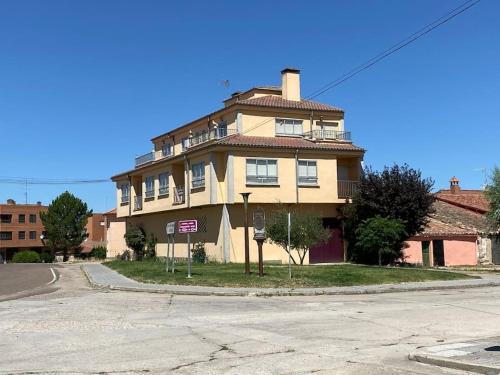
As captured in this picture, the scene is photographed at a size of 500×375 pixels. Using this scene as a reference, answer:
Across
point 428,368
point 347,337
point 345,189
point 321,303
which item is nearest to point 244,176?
point 345,189

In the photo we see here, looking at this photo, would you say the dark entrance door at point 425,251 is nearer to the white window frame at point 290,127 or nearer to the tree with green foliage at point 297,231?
the white window frame at point 290,127

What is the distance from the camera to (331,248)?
129 feet

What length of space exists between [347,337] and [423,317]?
367 centimetres

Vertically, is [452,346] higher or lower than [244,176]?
lower

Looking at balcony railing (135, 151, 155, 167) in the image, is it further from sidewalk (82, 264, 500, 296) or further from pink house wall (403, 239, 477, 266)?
sidewalk (82, 264, 500, 296)

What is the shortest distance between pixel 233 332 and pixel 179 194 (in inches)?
1251

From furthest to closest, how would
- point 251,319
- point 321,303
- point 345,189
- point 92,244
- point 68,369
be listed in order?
point 92,244 < point 345,189 < point 321,303 < point 251,319 < point 68,369

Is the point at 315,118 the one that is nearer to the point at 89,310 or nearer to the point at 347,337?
the point at 89,310

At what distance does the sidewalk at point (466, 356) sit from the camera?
7.76 m

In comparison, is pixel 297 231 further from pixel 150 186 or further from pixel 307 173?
pixel 150 186

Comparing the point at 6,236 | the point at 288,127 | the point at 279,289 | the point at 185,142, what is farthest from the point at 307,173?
the point at 6,236

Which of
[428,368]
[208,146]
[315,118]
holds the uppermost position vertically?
[315,118]

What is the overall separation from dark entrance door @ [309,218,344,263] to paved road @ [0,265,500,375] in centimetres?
2008

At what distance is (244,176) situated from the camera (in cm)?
3634
